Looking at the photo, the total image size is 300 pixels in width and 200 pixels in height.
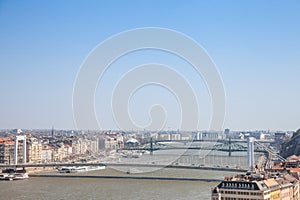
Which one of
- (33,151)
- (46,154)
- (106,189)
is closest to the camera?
(106,189)

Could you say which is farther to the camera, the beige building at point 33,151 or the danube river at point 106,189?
the beige building at point 33,151

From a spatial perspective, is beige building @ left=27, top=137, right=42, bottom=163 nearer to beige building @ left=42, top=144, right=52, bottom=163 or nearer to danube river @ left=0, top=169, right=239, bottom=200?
beige building @ left=42, top=144, right=52, bottom=163

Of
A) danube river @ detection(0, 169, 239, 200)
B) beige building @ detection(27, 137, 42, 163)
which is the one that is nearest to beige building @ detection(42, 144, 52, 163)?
beige building @ detection(27, 137, 42, 163)

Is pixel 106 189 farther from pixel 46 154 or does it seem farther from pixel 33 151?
pixel 46 154

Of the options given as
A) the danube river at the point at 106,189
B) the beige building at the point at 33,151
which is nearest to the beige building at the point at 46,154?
the beige building at the point at 33,151

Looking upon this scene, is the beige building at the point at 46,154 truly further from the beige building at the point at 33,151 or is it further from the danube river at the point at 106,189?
the danube river at the point at 106,189

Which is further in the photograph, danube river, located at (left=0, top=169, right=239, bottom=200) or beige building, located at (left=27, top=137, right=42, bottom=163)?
beige building, located at (left=27, top=137, right=42, bottom=163)

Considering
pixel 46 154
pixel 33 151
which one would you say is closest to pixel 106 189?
pixel 33 151

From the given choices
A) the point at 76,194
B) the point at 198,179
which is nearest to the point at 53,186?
the point at 76,194

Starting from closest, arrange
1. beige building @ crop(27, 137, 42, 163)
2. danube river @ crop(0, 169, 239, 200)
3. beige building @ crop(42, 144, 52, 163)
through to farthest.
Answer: danube river @ crop(0, 169, 239, 200)
beige building @ crop(27, 137, 42, 163)
beige building @ crop(42, 144, 52, 163)

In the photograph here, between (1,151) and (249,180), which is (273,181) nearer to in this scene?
(249,180)

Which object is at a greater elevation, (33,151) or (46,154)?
(33,151)
